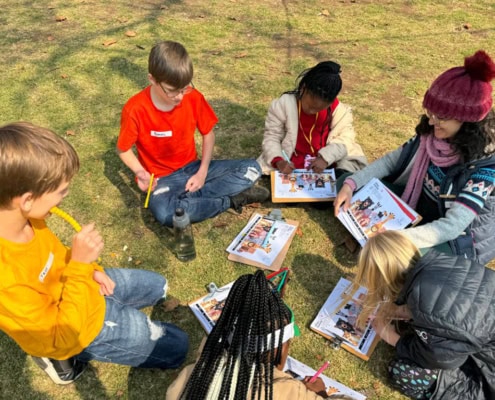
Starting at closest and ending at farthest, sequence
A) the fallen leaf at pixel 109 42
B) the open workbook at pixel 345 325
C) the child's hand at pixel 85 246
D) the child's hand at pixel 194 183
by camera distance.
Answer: the child's hand at pixel 85 246, the open workbook at pixel 345 325, the child's hand at pixel 194 183, the fallen leaf at pixel 109 42

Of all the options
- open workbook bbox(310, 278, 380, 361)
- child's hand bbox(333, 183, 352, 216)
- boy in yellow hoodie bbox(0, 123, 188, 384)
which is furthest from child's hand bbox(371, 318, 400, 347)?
boy in yellow hoodie bbox(0, 123, 188, 384)

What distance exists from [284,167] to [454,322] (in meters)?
2.10

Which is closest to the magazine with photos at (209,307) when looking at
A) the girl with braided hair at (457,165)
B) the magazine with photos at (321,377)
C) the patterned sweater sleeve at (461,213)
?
the magazine with photos at (321,377)

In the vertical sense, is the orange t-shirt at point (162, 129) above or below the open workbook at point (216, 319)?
above

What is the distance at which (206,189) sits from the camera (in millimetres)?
3645

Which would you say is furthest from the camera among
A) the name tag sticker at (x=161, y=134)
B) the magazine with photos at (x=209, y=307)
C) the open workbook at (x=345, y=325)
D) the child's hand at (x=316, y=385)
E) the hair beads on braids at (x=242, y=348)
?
the name tag sticker at (x=161, y=134)

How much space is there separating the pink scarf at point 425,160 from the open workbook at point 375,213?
4.7 inches

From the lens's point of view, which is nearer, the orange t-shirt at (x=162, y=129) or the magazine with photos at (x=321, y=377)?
the magazine with photos at (x=321, y=377)

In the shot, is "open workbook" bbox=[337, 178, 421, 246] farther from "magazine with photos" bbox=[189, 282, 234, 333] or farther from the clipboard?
"magazine with photos" bbox=[189, 282, 234, 333]

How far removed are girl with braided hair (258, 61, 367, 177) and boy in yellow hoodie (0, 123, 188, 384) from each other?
2012 millimetres

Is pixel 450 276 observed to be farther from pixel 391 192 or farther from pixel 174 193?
pixel 174 193

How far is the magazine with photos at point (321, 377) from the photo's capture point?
95.3 inches

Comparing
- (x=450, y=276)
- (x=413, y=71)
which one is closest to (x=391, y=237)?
(x=450, y=276)

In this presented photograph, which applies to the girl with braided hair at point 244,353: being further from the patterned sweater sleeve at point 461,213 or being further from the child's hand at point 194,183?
the child's hand at point 194,183
